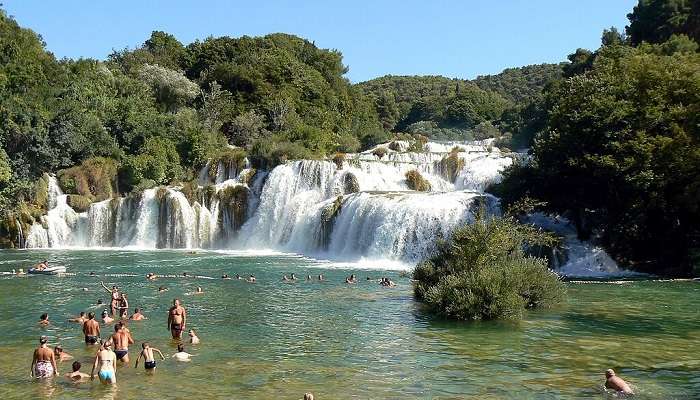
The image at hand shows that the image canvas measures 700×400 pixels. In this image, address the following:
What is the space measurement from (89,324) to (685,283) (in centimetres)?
2080

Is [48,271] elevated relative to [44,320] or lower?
elevated

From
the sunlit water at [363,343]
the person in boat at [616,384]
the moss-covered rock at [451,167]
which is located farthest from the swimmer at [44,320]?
the moss-covered rock at [451,167]

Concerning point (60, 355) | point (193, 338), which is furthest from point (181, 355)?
point (60, 355)

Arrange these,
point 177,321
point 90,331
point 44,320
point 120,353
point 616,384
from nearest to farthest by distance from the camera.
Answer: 1. point 616,384
2. point 120,353
3. point 90,331
4. point 177,321
5. point 44,320

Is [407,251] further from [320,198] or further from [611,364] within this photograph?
[611,364]

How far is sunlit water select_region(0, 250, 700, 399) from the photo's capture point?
42.4 feet

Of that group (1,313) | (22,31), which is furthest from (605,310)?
A: (22,31)

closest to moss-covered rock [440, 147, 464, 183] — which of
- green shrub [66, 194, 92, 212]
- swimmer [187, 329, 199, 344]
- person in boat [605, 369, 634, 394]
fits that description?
green shrub [66, 194, 92, 212]

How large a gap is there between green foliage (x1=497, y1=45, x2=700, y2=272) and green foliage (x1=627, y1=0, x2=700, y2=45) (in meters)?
26.9

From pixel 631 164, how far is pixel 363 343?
16.4 metres

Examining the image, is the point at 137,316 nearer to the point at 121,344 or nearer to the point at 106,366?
the point at 121,344

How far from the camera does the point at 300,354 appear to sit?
1562 cm

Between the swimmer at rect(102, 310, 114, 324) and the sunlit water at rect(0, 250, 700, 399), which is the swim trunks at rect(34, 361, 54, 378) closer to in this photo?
the sunlit water at rect(0, 250, 700, 399)

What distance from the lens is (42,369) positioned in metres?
13.7
